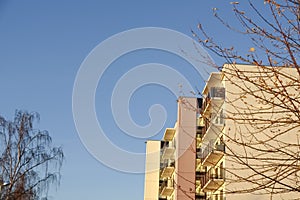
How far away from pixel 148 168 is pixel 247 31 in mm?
48447

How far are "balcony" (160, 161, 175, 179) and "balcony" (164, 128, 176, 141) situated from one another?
8.89ft

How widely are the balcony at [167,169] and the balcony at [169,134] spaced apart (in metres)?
2.71

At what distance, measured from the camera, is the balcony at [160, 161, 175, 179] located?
45.1m

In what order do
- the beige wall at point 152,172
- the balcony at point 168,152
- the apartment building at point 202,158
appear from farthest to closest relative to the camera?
1. the beige wall at point 152,172
2. the balcony at point 168,152
3. the apartment building at point 202,158

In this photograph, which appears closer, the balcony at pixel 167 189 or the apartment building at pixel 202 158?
the apartment building at pixel 202 158

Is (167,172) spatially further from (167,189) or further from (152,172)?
(152,172)

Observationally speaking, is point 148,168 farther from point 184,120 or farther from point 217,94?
point 217,94

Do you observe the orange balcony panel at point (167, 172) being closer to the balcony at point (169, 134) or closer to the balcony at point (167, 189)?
the balcony at point (167, 189)

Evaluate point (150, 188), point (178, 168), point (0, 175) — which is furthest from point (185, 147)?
point (0, 175)

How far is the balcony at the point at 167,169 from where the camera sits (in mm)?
45109

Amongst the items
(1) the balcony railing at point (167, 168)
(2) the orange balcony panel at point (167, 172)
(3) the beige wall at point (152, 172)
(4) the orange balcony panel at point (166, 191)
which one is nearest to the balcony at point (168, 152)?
(1) the balcony railing at point (167, 168)

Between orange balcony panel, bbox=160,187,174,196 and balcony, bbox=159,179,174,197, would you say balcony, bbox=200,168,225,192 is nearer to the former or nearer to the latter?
balcony, bbox=159,179,174,197

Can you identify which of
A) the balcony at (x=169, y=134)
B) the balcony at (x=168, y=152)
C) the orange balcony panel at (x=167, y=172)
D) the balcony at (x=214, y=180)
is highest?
the balcony at (x=169, y=134)

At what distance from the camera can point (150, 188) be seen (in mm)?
53031
